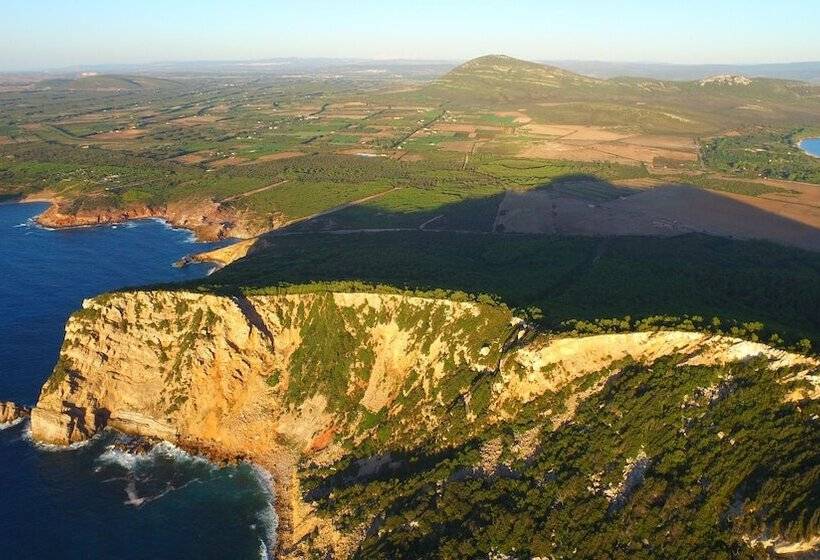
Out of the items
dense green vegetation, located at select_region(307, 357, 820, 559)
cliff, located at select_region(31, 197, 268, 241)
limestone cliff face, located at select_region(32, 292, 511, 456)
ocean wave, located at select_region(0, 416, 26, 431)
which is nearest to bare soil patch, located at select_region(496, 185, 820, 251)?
limestone cliff face, located at select_region(32, 292, 511, 456)

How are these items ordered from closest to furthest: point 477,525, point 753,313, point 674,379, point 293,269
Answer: point 477,525
point 674,379
point 753,313
point 293,269

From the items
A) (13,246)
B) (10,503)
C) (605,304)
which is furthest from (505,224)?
(13,246)

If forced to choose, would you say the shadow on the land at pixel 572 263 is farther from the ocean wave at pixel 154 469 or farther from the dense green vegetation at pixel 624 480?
the ocean wave at pixel 154 469

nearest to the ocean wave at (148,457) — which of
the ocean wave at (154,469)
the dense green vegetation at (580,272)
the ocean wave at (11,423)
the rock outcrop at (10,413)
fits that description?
the ocean wave at (154,469)

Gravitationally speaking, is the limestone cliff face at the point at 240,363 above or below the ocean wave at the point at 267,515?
above

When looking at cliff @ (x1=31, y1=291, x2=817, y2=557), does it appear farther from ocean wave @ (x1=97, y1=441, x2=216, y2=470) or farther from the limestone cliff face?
ocean wave @ (x1=97, y1=441, x2=216, y2=470)

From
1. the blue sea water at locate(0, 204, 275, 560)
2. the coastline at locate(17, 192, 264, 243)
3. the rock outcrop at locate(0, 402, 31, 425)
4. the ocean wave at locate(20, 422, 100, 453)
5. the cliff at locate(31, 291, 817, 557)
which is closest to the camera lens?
the blue sea water at locate(0, 204, 275, 560)

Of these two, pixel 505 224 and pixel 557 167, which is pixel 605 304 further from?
pixel 557 167

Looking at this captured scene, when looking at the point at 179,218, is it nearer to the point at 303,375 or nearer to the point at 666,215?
the point at 303,375
